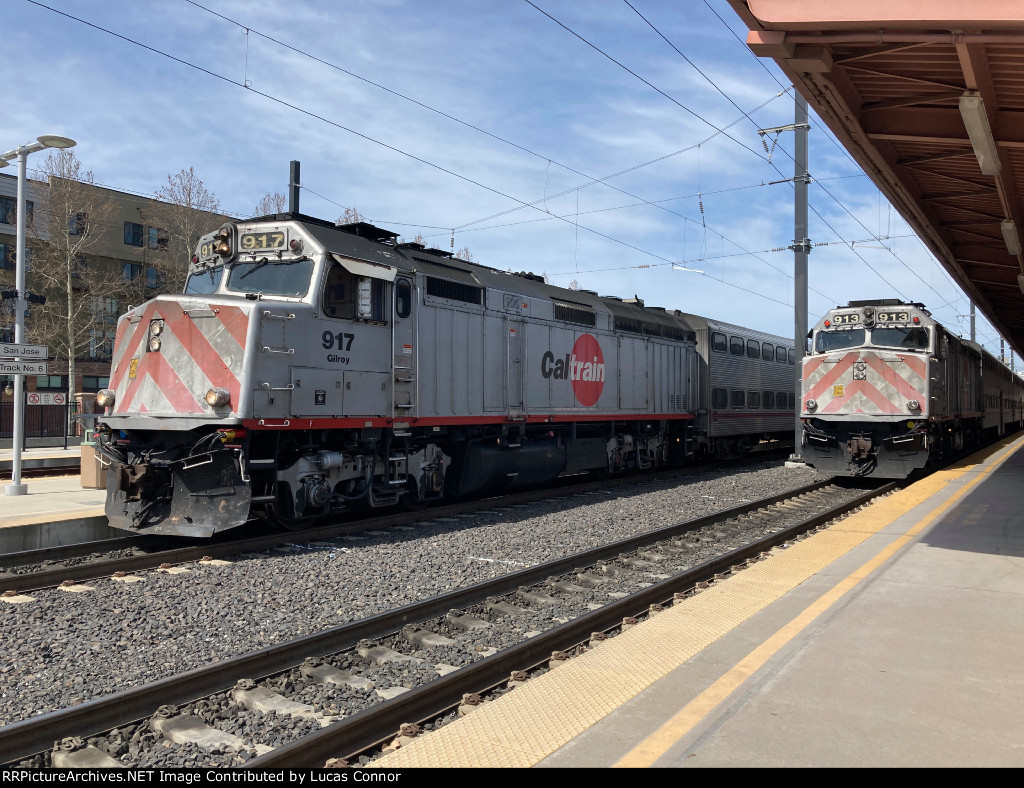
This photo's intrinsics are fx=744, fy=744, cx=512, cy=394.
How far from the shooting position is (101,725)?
409cm

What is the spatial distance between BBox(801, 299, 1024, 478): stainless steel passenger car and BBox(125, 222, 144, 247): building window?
36780 mm

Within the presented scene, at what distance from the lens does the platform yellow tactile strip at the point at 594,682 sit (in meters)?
3.49

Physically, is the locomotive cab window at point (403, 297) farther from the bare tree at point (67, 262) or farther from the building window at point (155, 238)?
the building window at point (155, 238)

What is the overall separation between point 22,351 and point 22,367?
0.27 meters

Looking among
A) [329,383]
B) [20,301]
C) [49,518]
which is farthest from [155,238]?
[329,383]

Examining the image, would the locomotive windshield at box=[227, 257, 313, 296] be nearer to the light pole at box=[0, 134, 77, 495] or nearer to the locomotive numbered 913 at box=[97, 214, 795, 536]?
the locomotive numbered 913 at box=[97, 214, 795, 536]

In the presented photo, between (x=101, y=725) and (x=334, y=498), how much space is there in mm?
5775

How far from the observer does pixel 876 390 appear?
1538cm

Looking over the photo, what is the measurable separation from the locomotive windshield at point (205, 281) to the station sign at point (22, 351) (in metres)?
3.64

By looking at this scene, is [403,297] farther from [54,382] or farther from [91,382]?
[54,382]

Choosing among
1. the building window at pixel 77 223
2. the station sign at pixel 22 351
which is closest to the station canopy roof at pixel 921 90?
the station sign at pixel 22 351

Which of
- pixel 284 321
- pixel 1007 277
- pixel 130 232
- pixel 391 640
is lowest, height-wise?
pixel 391 640

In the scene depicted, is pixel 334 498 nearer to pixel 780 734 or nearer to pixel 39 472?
pixel 780 734

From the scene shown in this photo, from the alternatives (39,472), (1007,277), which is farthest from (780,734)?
(39,472)
